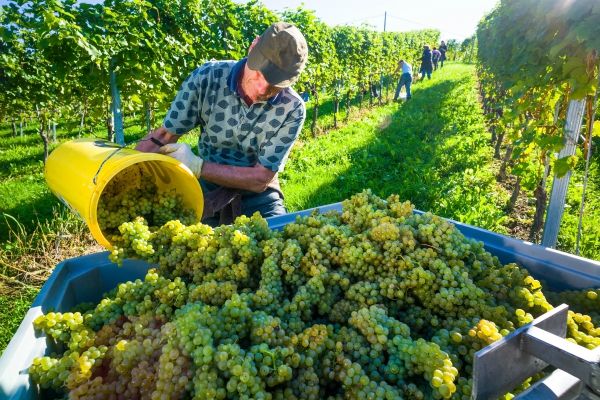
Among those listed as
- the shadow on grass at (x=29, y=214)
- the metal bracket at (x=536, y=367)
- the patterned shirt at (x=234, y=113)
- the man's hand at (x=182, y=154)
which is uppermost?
the patterned shirt at (x=234, y=113)

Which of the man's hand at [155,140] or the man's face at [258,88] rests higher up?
the man's face at [258,88]

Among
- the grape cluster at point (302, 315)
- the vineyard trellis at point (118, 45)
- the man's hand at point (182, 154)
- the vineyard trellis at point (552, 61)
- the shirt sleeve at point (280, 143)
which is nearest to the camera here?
the grape cluster at point (302, 315)

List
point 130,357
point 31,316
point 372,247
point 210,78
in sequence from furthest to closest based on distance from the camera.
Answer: point 210,78
point 372,247
point 31,316
point 130,357

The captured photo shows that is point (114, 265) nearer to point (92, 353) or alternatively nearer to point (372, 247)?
point (92, 353)

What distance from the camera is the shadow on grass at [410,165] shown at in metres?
5.73

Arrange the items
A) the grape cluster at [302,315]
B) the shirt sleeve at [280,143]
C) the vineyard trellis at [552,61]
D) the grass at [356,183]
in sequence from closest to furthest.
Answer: the grape cluster at [302,315]
the vineyard trellis at [552,61]
the shirt sleeve at [280,143]
the grass at [356,183]

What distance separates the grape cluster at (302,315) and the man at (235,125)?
3.36ft

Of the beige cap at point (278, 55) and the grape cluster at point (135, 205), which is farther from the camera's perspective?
the beige cap at point (278, 55)

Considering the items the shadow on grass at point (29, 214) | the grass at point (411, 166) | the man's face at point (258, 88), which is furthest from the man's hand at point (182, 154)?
the shadow on grass at point (29, 214)

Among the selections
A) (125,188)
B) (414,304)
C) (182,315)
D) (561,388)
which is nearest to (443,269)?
(414,304)

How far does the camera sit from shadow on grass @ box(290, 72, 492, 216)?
5727mm

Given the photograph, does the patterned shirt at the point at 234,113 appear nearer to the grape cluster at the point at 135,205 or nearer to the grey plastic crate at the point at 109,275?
the grape cluster at the point at 135,205

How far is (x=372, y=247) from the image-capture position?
1.52 metres

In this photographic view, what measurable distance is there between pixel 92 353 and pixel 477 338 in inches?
45.0
